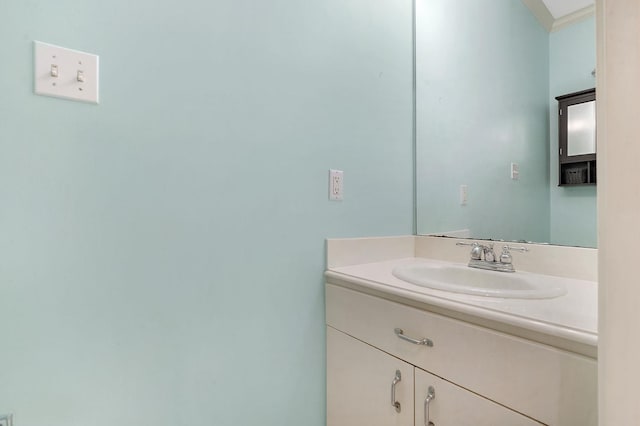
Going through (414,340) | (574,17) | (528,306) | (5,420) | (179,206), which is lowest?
(5,420)

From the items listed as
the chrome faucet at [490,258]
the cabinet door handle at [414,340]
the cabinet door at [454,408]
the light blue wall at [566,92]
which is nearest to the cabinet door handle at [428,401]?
the cabinet door at [454,408]

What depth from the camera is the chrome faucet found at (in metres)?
1.12

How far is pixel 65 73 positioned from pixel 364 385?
120cm

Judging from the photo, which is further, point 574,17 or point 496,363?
point 574,17

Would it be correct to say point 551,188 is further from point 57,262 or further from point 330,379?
point 57,262

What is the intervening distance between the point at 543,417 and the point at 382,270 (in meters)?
0.62

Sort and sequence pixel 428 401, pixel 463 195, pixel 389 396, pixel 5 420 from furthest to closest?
pixel 463 195 → pixel 389 396 → pixel 428 401 → pixel 5 420

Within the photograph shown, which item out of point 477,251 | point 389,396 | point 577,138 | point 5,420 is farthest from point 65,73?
point 577,138

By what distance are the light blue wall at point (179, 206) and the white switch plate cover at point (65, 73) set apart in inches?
0.9

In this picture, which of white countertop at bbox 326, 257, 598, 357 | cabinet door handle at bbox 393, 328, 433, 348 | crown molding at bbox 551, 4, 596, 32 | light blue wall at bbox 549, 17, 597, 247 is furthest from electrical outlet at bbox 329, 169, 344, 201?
crown molding at bbox 551, 4, 596, 32

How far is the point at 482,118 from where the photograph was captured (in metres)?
1.32

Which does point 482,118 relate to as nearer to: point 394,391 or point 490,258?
point 490,258

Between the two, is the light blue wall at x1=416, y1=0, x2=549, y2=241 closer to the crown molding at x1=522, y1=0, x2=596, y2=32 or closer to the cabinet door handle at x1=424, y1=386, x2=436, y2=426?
the crown molding at x1=522, y1=0, x2=596, y2=32

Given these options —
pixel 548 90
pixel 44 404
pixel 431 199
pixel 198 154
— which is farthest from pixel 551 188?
pixel 44 404
